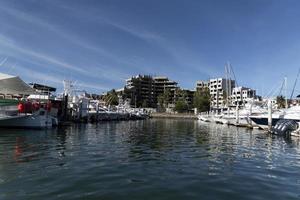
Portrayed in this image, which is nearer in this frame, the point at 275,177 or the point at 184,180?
the point at 184,180

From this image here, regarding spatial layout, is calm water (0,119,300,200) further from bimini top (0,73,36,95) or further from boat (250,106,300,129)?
boat (250,106,300,129)

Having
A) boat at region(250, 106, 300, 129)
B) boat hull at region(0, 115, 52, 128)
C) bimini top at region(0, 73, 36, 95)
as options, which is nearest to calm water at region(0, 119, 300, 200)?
boat hull at region(0, 115, 52, 128)

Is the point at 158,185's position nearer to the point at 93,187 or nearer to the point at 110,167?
the point at 93,187

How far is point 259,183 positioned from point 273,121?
180ft

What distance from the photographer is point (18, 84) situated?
190ft

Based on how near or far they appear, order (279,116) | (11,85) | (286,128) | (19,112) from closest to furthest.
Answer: (286,128) → (19,112) → (11,85) → (279,116)

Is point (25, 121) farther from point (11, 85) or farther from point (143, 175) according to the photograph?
point (143, 175)

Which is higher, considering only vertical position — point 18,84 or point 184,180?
point 18,84

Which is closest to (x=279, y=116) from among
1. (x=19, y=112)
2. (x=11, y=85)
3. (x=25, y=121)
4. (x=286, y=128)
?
(x=286, y=128)

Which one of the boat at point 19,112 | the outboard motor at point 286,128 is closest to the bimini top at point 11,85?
the boat at point 19,112

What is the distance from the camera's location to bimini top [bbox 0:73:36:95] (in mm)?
55781

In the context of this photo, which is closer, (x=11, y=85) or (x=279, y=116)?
(x=11, y=85)

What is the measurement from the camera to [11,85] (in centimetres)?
5712

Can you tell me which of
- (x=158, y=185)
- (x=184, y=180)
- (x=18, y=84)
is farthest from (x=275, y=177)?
(x=18, y=84)
